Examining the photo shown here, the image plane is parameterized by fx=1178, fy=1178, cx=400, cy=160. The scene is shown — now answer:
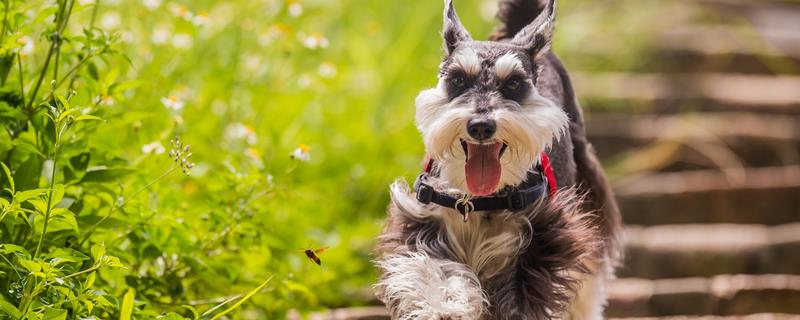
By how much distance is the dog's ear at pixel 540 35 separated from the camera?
11.1 feet

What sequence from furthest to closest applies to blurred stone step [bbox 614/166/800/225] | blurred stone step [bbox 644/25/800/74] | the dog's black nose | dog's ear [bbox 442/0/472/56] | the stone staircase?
blurred stone step [bbox 644/25/800/74], blurred stone step [bbox 614/166/800/225], the stone staircase, dog's ear [bbox 442/0/472/56], the dog's black nose

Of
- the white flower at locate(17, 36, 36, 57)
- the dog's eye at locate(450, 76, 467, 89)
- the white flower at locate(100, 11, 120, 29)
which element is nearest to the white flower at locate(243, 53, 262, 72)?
the white flower at locate(100, 11, 120, 29)

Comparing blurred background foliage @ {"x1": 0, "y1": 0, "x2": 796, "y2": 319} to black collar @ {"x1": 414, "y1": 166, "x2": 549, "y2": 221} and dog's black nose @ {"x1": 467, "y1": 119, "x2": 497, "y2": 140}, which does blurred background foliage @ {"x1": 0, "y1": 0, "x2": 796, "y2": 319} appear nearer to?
black collar @ {"x1": 414, "y1": 166, "x2": 549, "y2": 221}

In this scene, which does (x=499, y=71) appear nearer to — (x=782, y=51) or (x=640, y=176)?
(x=640, y=176)

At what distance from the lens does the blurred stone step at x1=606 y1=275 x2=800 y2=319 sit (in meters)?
4.77

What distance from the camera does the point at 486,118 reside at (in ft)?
10.0

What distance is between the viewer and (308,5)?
694 centimetres

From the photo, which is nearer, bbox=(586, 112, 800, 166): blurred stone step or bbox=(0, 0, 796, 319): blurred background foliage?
bbox=(0, 0, 796, 319): blurred background foliage

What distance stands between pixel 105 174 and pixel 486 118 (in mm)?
1140

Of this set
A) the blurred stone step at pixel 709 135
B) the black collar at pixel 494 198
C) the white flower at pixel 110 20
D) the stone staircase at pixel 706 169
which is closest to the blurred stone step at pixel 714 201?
the stone staircase at pixel 706 169

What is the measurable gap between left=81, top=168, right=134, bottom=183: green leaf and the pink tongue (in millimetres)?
996

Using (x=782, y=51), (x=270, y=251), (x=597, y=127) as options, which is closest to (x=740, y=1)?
(x=782, y=51)

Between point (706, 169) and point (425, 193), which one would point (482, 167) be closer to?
point (425, 193)

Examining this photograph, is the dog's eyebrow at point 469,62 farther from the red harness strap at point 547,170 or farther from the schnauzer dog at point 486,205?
the red harness strap at point 547,170
